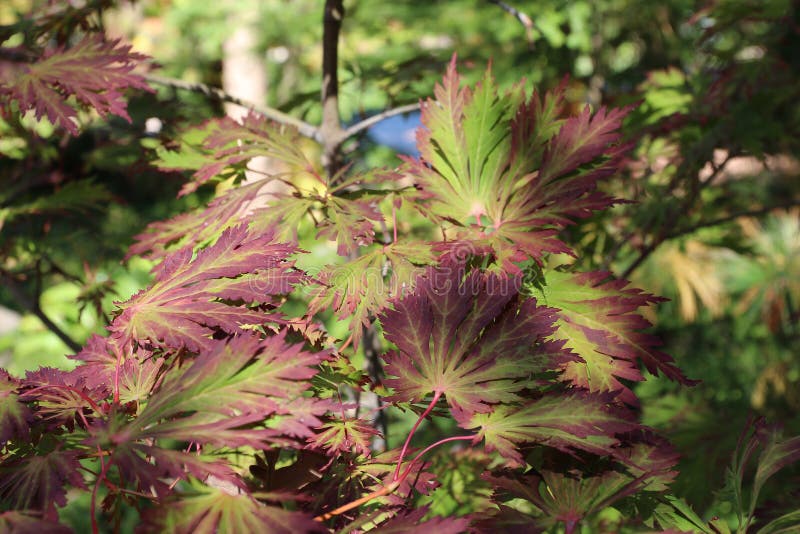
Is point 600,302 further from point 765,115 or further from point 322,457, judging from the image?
point 765,115

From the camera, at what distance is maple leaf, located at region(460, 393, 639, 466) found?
76 centimetres

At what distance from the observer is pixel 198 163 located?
127 cm

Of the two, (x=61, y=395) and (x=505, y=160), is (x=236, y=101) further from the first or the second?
(x=61, y=395)

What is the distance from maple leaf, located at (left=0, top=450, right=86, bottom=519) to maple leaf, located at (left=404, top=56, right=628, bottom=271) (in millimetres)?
636

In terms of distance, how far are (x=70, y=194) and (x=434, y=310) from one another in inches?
49.1

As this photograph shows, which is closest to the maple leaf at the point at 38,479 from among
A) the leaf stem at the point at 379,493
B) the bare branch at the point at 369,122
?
the leaf stem at the point at 379,493

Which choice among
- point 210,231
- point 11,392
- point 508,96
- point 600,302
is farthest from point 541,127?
point 11,392

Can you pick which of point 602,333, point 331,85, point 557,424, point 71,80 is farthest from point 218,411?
point 331,85

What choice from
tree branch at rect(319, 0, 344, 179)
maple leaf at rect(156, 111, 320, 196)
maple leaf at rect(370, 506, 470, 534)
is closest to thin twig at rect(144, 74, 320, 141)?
tree branch at rect(319, 0, 344, 179)

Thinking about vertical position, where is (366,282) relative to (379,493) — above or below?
above

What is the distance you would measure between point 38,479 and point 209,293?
0.30 meters

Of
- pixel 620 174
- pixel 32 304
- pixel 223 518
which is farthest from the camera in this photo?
pixel 620 174

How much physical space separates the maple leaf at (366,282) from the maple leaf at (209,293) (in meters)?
0.06

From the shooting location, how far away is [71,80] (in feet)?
3.68
